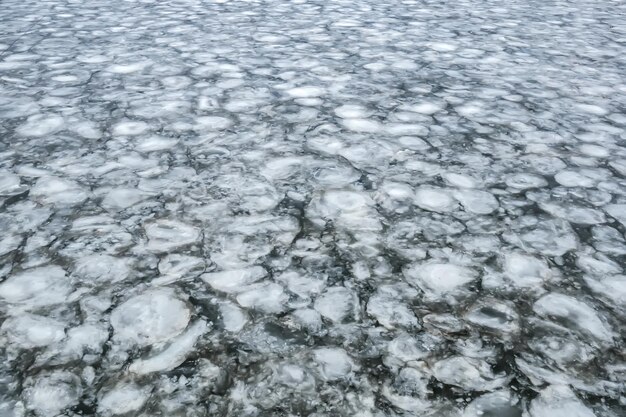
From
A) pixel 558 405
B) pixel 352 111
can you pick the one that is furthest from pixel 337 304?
pixel 352 111

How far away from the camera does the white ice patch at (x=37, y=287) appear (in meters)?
1.34

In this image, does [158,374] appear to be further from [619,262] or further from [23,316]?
[619,262]

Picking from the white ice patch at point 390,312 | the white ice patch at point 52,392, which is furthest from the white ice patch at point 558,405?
the white ice patch at point 52,392

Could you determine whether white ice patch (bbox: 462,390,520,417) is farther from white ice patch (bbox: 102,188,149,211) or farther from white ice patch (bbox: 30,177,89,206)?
white ice patch (bbox: 30,177,89,206)

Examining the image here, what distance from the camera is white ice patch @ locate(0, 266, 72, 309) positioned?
1.34 metres

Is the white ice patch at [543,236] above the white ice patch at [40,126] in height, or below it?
below

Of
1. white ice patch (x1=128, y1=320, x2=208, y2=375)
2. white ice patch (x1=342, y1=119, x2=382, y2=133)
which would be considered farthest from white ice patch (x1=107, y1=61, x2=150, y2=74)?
white ice patch (x1=128, y1=320, x2=208, y2=375)

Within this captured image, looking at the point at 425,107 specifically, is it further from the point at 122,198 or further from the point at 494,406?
the point at 494,406

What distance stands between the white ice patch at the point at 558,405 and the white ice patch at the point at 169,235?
101 cm

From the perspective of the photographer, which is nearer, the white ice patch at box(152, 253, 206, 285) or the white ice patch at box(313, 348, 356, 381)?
the white ice patch at box(313, 348, 356, 381)

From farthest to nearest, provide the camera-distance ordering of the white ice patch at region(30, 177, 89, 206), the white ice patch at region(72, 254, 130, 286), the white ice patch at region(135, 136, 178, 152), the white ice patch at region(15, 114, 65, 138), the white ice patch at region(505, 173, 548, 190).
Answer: the white ice patch at region(15, 114, 65, 138)
the white ice patch at region(135, 136, 178, 152)
the white ice patch at region(505, 173, 548, 190)
the white ice patch at region(30, 177, 89, 206)
the white ice patch at region(72, 254, 130, 286)

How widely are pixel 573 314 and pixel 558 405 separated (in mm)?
315

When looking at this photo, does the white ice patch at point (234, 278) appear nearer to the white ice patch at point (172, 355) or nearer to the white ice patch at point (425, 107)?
the white ice patch at point (172, 355)

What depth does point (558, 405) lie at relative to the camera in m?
1.09
